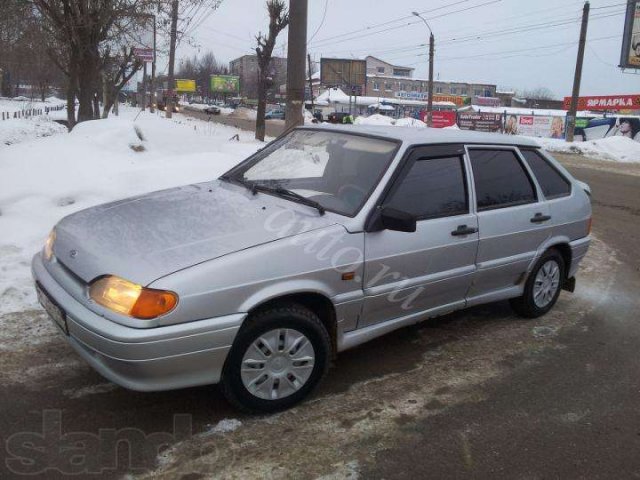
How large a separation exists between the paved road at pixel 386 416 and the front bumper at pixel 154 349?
0.35 m

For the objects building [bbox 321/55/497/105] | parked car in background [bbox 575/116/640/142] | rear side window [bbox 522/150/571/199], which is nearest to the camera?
rear side window [bbox 522/150/571/199]

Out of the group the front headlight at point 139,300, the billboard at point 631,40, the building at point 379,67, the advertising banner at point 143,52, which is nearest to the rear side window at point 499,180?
the front headlight at point 139,300

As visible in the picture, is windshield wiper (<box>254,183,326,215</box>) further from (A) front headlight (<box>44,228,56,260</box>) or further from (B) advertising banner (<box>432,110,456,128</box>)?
(B) advertising banner (<box>432,110,456,128</box>)

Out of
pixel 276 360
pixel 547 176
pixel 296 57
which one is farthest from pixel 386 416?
pixel 296 57

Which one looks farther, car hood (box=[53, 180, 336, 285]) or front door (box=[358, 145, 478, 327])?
front door (box=[358, 145, 478, 327])

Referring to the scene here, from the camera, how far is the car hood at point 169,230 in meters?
3.01

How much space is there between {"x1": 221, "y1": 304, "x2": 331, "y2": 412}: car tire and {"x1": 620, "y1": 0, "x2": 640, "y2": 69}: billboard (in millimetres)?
37661

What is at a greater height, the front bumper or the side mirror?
the side mirror

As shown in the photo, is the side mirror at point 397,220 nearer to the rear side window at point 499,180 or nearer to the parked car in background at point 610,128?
the rear side window at point 499,180

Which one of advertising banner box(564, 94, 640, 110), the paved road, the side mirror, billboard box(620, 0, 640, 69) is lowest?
the paved road

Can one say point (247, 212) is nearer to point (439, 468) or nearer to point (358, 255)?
point (358, 255)

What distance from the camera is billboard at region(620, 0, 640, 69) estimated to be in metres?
34.2

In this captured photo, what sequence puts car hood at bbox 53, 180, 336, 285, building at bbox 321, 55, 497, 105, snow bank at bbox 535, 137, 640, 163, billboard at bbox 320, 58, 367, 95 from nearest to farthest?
car hood at bbox 53, 180, 336, 285
snow bank at bbox 535, 137, 640, 163
billboard at bbox 320, 58, 367, 95
building at bbox 321, 55, 497, 105

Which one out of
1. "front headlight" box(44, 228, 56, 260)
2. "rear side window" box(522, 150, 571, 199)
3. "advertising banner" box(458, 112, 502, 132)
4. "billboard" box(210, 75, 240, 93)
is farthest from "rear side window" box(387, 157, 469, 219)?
"billboard" box(210, 75, 240, 93)
